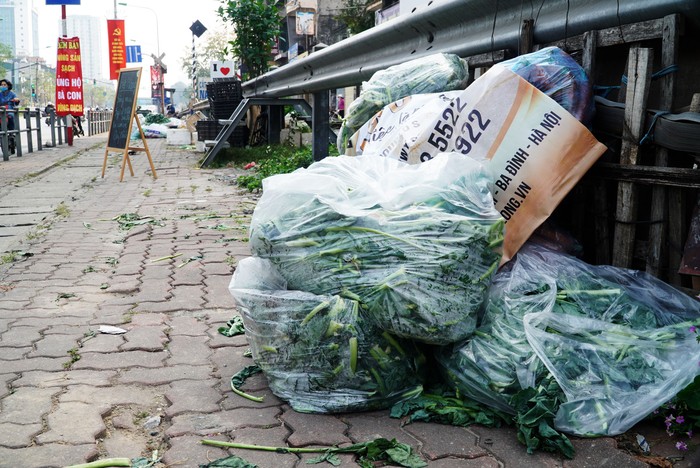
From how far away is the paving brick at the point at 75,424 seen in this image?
7.41 ft

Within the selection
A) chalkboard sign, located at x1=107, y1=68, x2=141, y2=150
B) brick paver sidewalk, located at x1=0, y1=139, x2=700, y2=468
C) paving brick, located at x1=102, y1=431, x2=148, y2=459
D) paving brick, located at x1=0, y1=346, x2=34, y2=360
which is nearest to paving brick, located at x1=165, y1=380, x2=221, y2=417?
brick paver sidewalk, located at x1=0, y1=139, x2=700, y2=468

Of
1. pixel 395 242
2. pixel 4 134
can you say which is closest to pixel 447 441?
pixel 395 242

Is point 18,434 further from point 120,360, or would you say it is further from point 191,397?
point 120,360

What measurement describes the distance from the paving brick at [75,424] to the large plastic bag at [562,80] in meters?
2.09

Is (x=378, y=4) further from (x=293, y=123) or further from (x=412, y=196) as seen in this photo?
(x=412, y=196)

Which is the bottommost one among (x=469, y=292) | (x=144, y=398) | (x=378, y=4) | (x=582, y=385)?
(x=144, y=398)

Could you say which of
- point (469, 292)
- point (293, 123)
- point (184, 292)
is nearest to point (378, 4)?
point (293, 123)

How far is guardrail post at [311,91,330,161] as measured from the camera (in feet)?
27.6

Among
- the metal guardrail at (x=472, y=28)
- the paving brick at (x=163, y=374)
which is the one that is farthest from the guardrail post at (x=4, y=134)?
the paving brick at (x=163, y=374)

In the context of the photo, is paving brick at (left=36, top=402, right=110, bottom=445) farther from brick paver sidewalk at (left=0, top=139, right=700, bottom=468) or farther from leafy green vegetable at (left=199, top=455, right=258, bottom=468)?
leafy green vegetable at (left=199, top=455, right=258, bottom=468)

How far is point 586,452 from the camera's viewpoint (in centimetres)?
212

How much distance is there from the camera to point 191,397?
2607 millimetres

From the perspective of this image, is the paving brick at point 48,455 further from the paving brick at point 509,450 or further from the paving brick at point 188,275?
the paving brick at point 188,275

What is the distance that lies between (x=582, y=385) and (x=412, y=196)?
0.85 meters
